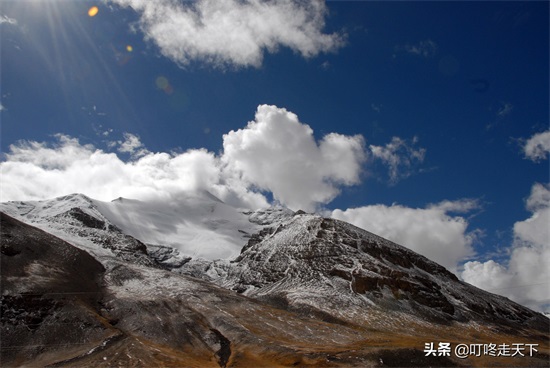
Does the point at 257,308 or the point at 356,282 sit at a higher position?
the point at 356,282

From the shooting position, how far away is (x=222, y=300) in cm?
10150

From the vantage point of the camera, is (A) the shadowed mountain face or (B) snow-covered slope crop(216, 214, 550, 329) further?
(B) snow-covered slope crop(216, 214, 550, 329)

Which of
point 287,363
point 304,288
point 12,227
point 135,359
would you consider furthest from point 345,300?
point 12,227

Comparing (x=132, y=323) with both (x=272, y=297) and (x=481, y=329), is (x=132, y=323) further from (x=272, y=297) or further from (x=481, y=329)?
(x=481, y=329)

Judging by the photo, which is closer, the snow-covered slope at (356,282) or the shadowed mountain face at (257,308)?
the shadowed mountain face at (257,308)

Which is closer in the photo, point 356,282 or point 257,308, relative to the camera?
point 257,308

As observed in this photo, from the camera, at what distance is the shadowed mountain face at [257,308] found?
66.3 meters

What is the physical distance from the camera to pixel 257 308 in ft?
329

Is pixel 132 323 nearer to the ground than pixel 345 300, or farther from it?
nearer to the ground

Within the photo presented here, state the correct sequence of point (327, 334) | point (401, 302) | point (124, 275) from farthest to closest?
1. point (401, 302)
2. point (124, 275)
3. point (327, 334)

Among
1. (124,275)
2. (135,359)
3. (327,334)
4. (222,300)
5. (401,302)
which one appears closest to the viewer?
(135,359)

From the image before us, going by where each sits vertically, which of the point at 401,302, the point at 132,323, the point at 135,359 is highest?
the point at 401,302

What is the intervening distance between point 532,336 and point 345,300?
55.2m

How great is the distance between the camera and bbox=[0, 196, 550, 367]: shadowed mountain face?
218 ft
